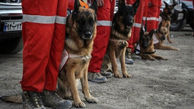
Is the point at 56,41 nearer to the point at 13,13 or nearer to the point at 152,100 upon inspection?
the point at 152,100

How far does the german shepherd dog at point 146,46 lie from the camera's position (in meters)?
6.70

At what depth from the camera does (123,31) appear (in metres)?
4.89

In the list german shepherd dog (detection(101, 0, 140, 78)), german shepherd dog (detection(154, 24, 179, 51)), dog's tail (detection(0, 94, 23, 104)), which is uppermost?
german shepherd dog (detection(101, 0, 140, 78))

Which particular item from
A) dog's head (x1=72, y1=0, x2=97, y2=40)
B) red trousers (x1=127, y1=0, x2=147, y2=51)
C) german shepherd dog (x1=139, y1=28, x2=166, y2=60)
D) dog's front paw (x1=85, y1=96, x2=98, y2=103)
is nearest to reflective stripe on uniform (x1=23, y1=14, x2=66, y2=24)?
dog's head (x1=72, y1=0, x2=97, y2=40)

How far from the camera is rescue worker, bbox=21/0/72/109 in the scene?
2.76 metres

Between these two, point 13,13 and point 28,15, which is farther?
point 13,13

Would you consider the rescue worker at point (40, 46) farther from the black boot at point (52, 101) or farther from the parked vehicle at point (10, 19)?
the parked vehicle at point (10, 19)

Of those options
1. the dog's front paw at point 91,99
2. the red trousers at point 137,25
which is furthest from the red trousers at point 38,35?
the red trousers at point 137,25

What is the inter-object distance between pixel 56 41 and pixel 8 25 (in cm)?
195

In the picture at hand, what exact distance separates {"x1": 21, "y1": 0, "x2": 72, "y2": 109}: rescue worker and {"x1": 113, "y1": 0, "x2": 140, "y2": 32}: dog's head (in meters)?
1.99

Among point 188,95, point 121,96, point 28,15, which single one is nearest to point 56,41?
point 28,15

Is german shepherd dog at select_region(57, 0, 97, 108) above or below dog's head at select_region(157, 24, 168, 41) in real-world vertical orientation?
above

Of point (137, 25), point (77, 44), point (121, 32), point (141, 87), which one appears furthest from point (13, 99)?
point (137, 25)

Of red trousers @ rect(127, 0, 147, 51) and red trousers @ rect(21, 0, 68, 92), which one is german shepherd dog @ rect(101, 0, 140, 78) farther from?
red trousers @ rect(21, 0, 68, 92)
